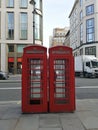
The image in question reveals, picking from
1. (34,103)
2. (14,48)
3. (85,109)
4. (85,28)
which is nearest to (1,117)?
(34,103)

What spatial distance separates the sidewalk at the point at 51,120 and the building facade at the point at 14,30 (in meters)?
52.5

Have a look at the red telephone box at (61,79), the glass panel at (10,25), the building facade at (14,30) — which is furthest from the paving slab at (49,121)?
the glass panel at (10,25)

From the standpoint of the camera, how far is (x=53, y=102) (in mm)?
9914

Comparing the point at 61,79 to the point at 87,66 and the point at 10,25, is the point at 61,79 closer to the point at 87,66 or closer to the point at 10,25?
the point at 87,66

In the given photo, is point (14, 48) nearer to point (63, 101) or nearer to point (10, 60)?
point (10, 60)

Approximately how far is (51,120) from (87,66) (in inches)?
1473

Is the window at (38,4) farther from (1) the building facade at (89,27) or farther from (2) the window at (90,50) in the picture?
(2) the window at (90,50)

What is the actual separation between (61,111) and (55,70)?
132cm

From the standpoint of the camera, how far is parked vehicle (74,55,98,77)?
146 ft

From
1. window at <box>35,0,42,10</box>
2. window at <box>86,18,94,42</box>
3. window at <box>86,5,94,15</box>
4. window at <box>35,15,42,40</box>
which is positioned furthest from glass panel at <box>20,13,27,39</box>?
window at <box>86,5,94,15</box>

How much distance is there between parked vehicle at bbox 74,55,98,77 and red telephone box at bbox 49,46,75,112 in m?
34.4

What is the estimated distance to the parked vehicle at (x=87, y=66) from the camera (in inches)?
1753

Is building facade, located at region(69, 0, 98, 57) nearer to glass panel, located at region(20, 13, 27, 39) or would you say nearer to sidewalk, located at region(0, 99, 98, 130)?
glass panel, located at region(20, 13, 27, 39)

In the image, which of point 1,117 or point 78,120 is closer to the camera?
point 78,120
